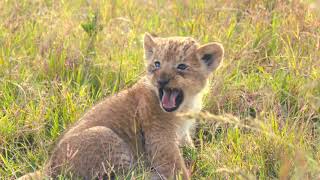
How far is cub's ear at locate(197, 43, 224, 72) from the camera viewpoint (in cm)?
602

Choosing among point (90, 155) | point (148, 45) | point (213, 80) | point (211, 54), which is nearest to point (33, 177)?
point (90, 155)

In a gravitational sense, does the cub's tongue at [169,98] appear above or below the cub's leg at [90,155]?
above

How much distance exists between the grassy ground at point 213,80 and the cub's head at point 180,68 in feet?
1.24

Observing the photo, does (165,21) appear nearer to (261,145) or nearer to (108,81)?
(108,81)

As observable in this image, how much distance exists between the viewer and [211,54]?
6.09m

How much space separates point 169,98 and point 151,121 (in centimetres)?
25

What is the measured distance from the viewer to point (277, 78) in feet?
22.2

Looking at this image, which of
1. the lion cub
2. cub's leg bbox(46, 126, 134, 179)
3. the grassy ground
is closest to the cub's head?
the lion cub

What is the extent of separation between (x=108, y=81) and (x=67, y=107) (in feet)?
2.61

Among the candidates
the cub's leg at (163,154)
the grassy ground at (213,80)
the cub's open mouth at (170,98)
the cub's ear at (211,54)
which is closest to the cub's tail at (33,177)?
the grassy ground at (213,80)

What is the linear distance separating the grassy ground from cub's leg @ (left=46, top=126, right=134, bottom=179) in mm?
285

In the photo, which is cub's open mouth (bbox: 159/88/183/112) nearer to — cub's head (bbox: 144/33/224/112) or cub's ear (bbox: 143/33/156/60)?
cub's head (bbox: 144/33/224/112)

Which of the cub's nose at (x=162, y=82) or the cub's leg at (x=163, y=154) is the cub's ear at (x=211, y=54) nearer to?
Result: the cub's nose at (x=162, y=82)

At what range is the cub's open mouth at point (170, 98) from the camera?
5816 millimetres
